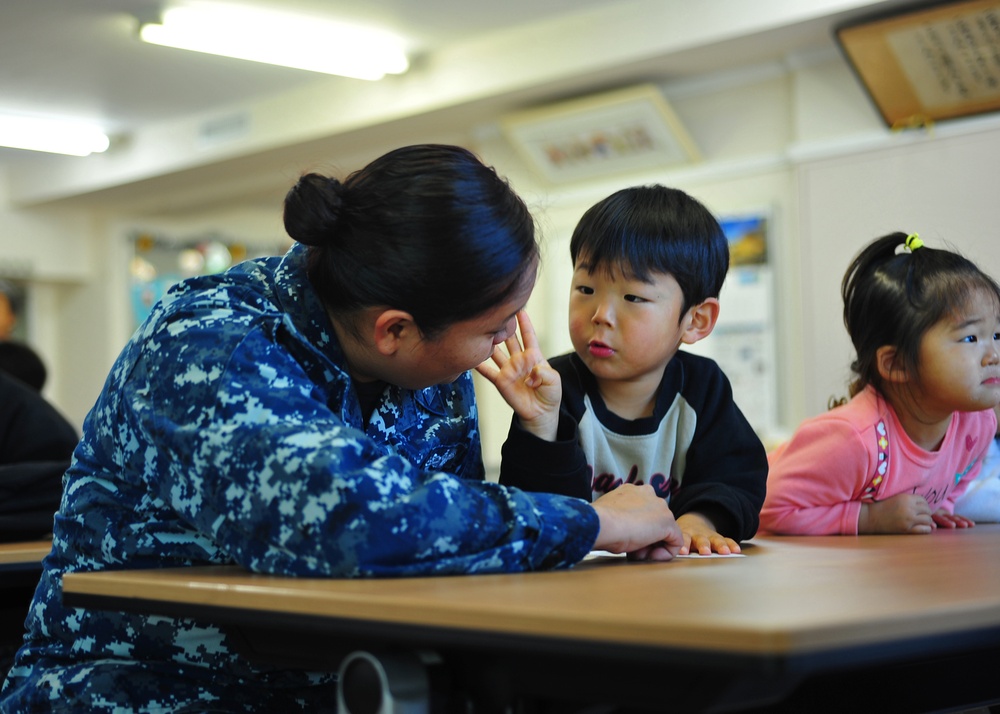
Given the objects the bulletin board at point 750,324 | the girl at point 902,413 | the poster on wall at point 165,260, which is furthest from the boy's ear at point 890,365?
the poster on wall at point 165,260

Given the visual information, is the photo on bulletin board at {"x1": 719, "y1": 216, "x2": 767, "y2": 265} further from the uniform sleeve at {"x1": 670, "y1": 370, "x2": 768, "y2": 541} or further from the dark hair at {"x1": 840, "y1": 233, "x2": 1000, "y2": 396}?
the uniform sleeve at {"x1": 670, "y1": 370, "x2": 768, "y2": 541}

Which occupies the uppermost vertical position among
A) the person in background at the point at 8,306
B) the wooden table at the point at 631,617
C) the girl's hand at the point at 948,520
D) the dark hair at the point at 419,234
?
the person in background at the point at 8,306

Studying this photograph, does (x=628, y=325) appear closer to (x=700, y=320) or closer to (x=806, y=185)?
(x=700, y=320)

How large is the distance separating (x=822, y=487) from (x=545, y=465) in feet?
2.06

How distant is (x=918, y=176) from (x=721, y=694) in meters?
4.00

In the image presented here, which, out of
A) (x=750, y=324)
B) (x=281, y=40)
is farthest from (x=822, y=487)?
(x=281, y=40)

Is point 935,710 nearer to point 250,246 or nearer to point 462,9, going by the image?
point 462,9

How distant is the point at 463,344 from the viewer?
1.22 m

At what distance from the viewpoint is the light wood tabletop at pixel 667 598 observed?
70 centimetres

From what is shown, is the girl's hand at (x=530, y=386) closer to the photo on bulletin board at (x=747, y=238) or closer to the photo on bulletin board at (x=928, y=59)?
the photo on bulletin board at (x=928, y=59)

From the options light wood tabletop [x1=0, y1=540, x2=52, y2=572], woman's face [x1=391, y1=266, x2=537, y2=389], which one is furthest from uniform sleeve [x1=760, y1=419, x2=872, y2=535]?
light wood tabletop [x1=0, y1=540, x2=52, y2=572]

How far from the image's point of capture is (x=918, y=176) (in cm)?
432

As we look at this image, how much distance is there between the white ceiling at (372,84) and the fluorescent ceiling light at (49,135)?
0.13 metres

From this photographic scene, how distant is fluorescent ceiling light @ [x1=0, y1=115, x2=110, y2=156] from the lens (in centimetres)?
664
